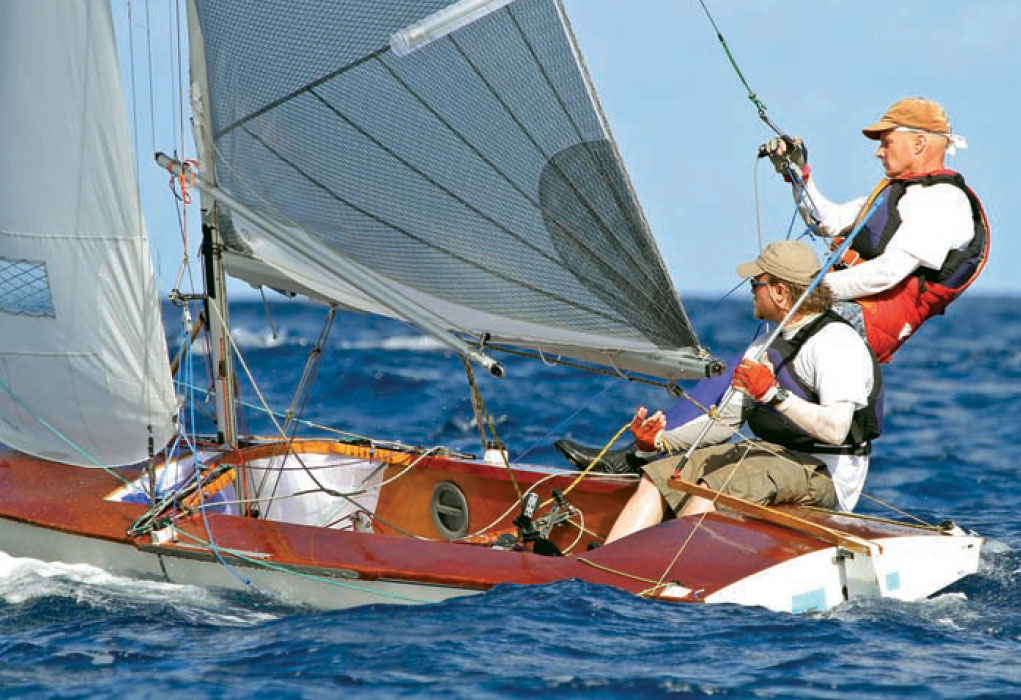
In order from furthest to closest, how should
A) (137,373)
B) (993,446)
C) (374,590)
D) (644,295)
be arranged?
(993,446), (137,373), (644,295), (374,590)

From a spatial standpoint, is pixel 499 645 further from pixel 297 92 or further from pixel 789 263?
pixel 297 92

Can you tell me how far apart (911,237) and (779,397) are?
3.68ft

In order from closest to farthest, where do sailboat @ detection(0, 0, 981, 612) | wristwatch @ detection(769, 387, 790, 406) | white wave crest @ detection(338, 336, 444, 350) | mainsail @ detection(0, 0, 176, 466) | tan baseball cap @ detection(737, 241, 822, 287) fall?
wristwatch @ detection(769, 387, 790, 406), sailboat @ detection(0, 0, 981, 612), tan baseball cap @ detection(737, 241, 822, 287), mainsail @ detection(0, 0, 176, 466), white wave crest @ detection(338, 336, 444, 350)

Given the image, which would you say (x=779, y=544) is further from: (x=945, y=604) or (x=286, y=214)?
(x=286, y=214)

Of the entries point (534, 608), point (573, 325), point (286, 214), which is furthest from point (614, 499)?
point (286, 214)

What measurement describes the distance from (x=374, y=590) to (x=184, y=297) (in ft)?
6.26

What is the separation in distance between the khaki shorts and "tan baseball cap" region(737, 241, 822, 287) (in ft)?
2.33

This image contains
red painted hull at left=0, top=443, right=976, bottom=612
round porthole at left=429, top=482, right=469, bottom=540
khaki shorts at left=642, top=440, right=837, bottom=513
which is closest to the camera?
red painted hull at left=0, top=443, right=976, bottom=612

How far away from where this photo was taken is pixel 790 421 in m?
5.83

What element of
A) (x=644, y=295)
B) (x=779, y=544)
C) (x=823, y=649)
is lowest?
(x=823, y=649)

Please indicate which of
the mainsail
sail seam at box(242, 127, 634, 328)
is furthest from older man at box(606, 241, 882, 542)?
the mainsail

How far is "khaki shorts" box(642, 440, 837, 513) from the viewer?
5828 millimetres

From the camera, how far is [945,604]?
562 centimetres

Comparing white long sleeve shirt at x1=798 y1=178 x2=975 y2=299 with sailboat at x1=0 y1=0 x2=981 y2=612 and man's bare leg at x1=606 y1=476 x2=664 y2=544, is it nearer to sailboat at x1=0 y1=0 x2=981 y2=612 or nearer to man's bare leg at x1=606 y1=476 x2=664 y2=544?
sailboat at x1=0 y1=0 x2=981 y2=612
